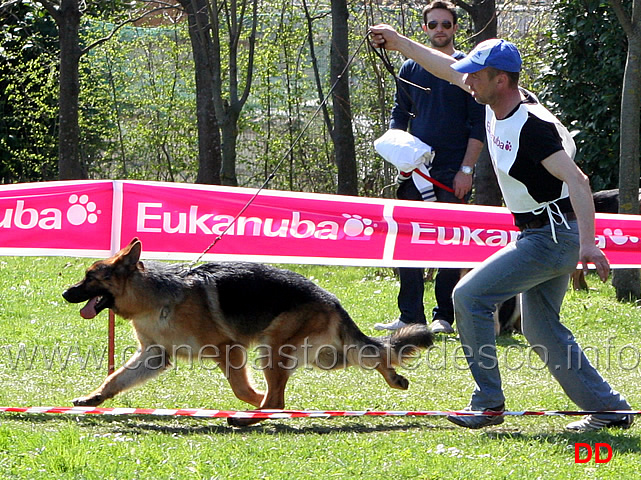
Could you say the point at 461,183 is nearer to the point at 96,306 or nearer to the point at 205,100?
the point at 96,306

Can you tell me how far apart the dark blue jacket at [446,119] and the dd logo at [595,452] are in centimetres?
362

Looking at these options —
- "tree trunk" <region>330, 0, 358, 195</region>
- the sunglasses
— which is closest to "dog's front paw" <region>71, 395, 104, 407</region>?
the sunglasses

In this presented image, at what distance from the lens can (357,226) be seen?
22.1ft

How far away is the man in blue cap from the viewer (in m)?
4.36

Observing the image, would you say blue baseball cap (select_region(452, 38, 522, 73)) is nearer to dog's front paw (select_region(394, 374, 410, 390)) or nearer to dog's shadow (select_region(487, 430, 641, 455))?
dog's shadow (select_region(487, 430, 641, 455))

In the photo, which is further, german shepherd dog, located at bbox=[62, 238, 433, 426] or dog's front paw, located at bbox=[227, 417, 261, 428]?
german shepherd dog, located at bbox=[62, 238, 433, 426]

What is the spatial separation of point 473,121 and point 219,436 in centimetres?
395

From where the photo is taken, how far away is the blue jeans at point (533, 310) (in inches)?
179

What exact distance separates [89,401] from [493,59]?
9.63ft

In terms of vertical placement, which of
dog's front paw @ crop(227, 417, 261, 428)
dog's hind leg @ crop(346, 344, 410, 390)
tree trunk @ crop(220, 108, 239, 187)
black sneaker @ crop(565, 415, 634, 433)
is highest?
tree trunk @ crop(220, 108, 239, 187)

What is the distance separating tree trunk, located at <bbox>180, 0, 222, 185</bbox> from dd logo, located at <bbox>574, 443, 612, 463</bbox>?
11424mm

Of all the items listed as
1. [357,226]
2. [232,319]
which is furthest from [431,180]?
[232,319]

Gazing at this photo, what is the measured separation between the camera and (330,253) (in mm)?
6625

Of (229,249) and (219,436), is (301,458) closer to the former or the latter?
(219,436)
